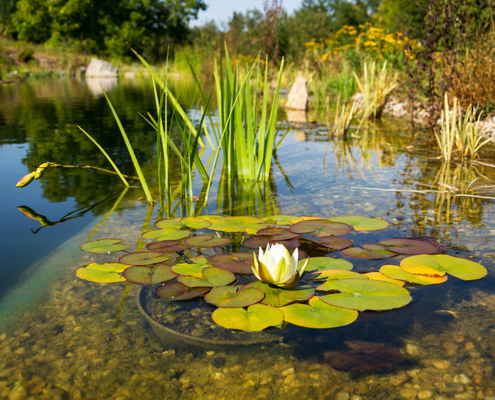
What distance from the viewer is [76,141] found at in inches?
125

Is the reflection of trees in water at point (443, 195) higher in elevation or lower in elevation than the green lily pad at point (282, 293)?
higher

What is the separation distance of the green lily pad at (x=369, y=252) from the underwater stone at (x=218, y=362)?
61 centimetres

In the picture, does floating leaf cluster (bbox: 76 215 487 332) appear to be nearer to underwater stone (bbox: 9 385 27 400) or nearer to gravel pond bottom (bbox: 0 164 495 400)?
gravel pond bottom (bbox: 0 164 495 400)

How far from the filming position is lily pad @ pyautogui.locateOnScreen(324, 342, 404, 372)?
31.7 inches

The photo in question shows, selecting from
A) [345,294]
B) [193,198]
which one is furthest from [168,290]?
[193,198]

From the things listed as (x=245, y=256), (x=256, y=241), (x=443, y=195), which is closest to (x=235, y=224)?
(x=256, y=241)

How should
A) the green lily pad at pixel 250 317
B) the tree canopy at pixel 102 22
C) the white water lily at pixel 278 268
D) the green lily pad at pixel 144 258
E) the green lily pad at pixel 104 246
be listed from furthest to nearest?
the tree canopy at pixel 102 22
the green lily pad at pixel 104 246
the green lily pad at pixel 144 258
the white water lily at pixel 278 268
the green lily pad at pixel 250 317

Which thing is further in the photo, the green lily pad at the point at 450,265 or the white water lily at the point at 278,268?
the green lily pad at the point at 450,265

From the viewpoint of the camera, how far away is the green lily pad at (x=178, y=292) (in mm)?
1034

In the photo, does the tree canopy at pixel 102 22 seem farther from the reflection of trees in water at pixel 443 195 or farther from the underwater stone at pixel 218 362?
the underwater stone at pixel 218 362

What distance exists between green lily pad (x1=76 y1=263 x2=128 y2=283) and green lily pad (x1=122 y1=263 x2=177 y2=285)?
30 millimetres

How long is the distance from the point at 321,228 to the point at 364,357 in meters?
0.65

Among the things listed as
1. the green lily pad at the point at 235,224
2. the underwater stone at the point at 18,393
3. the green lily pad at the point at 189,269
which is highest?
the green lily pad at the point at 235,224

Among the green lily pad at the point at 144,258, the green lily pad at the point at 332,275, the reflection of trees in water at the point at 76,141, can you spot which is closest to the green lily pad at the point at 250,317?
the green lily pad at the point at 332,275
